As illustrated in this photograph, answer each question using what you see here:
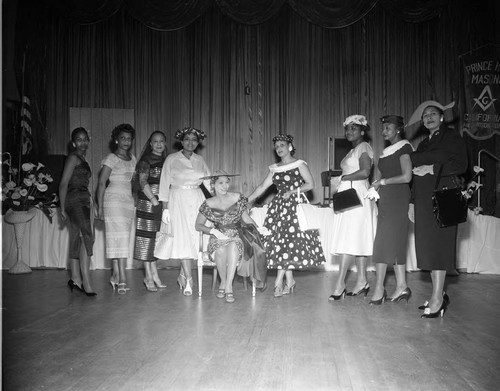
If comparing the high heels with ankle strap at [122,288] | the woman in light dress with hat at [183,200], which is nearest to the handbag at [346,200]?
the woman in light dress with hat at [183,200]

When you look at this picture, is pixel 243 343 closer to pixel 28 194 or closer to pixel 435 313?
pixel 435 313

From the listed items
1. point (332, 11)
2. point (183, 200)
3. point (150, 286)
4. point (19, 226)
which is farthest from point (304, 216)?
point (332, 11)

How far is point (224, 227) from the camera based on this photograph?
480 cm

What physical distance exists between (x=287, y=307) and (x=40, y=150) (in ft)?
17.5

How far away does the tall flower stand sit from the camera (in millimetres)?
6418

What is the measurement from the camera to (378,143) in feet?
27.7

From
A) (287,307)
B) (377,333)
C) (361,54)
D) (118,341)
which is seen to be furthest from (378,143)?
(118,341)

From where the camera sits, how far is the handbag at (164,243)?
4.96 metres

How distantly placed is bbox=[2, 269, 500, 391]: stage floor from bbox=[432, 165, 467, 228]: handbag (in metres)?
0.72

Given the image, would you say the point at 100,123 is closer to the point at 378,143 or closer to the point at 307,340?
the point at 378,143

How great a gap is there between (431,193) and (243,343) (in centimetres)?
183

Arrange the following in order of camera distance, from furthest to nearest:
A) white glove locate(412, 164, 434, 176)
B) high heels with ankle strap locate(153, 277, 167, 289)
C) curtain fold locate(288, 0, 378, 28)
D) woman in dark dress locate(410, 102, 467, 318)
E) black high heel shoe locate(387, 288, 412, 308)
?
curtain fold locate(288, 0, 378, 28) → high heels with ankle strap locate(153, 277, 167, 289) → black high heel shoe locate(387, 288, 412, 308) → white glove locate(412, 164, 434, 176) → woman in dark dress locate(410, 102, 467, 318)

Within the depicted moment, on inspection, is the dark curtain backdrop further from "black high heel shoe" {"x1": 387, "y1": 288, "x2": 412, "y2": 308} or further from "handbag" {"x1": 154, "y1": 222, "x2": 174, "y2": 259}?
"black high heel shoe" {"x1": 387, "y1": 288, "x2": 412, "y2": 308}

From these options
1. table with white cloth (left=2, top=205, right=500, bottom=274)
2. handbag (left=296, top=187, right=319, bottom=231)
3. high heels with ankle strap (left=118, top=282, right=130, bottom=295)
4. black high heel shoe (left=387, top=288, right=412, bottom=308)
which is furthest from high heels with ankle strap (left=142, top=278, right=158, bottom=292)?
black high heel shoe (left=387, top=288, right=412, bottom=308)
